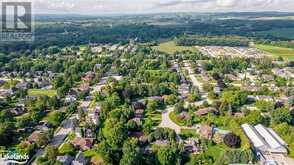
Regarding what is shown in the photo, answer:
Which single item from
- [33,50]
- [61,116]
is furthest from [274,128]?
[33,50]

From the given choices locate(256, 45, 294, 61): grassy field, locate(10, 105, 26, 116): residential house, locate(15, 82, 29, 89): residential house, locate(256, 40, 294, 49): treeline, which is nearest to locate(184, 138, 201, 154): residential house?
locate(10, 105, 26, 116): residential house

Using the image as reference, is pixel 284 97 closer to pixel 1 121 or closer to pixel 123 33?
pixel 1 121

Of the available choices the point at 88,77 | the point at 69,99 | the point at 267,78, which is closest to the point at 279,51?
the point at 267,78

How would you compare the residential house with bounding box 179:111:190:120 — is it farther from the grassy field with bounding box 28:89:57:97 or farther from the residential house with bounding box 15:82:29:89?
the residential house with bounding box 15:82:29:89

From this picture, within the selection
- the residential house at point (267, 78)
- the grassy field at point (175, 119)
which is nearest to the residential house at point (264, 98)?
the residential house at point (267, 78)

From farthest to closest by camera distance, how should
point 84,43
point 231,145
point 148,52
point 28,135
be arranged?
point 84,43 → point 148,52 → point 28,135 → point 231,145

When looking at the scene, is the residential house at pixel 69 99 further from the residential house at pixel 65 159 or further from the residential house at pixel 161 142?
the residential house at pixel 161 142

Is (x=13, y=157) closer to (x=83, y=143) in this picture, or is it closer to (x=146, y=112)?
(x=83, y=143)
